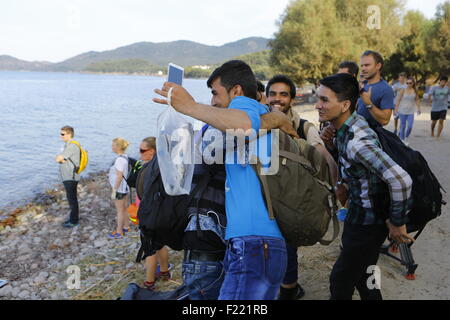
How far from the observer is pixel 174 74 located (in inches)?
74.8

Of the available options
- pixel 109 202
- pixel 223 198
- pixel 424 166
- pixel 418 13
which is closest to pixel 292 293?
pixel 424 166

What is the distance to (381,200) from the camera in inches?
97.1

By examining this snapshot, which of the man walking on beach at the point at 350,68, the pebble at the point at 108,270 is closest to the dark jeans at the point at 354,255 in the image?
the man walking on beach at the point at 350,68

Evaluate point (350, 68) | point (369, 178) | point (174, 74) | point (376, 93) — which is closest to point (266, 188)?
point (174, 74)

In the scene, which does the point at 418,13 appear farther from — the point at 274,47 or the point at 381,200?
the point at 381,200

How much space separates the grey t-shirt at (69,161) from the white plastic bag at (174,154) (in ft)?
20.2

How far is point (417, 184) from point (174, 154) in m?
1.68

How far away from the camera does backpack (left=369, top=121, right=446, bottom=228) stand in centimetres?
247

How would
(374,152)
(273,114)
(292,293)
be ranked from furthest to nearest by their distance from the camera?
1. (292,293)
2. (374,152)
3. (273,114)

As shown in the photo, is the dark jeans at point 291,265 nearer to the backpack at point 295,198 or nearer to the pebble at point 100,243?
the backpack at point 295,198

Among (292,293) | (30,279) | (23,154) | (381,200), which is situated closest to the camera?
(381,200)

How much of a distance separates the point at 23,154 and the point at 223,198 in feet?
73.7

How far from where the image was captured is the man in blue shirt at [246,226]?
179 centimetres
